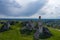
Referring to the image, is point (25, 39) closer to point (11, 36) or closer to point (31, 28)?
point (11, 36)

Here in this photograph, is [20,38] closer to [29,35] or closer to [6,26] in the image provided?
[29,35]

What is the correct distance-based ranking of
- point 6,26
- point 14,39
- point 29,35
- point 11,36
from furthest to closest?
point 6,26
point 29,35
point 11,36
point 14,39

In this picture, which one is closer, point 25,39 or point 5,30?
point 25,39

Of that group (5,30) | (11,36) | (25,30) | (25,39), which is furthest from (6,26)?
(25,39)

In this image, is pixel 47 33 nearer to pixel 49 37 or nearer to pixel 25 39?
pixel 49 37

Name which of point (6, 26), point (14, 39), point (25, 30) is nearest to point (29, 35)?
point (25, 30)

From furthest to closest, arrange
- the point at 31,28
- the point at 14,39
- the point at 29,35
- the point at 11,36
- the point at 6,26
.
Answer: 1. the point at 6,26
2. the point at 31,28
3. the point at 29,35
4. the point at 11,36
5. the point at 14,39

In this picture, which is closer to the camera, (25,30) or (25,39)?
(25,39)

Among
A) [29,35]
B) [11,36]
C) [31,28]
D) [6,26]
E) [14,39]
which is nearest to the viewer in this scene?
[14,39]
